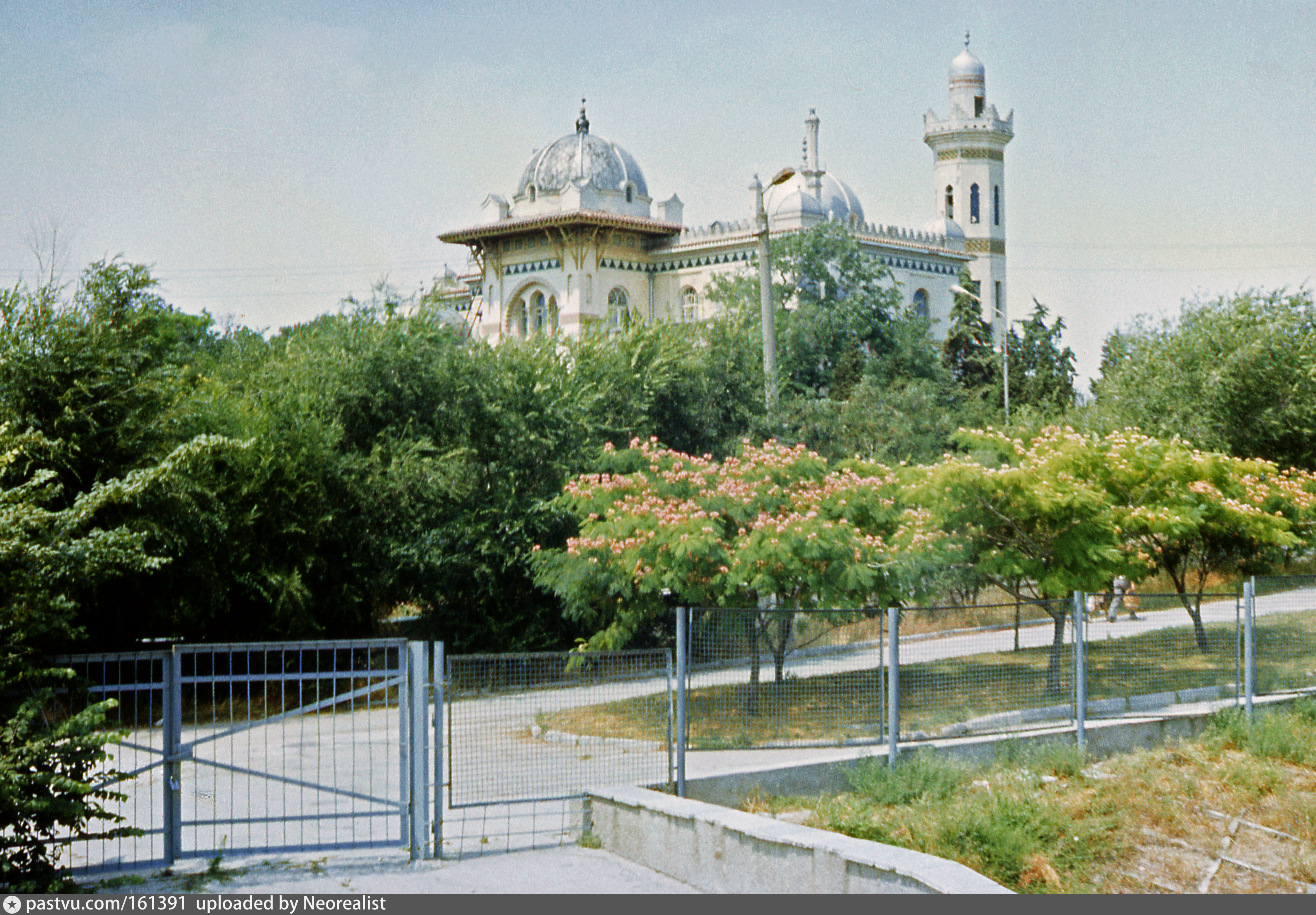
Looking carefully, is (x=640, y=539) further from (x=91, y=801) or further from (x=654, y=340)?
(x=654, y=340)

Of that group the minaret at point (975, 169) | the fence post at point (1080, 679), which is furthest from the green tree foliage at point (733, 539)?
the minaret at point (975, 169)

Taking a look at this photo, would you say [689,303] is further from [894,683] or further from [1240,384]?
[894,683]

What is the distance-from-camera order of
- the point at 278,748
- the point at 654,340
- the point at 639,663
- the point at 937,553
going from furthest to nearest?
the point at 654,340
the point at 937,553
the point at 278,748
the point at 639,663

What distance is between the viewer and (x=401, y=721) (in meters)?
9.48

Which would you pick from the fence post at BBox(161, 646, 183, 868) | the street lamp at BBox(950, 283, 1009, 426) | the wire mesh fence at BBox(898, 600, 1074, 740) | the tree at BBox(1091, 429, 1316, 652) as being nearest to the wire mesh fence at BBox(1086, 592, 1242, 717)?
the wire mesh fence at BBox(898, 600, 1074, 740)

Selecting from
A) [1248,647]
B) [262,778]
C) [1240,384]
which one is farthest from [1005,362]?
[262,778]

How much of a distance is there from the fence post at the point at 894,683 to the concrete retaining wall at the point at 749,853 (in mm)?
2349

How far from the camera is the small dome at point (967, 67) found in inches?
2425

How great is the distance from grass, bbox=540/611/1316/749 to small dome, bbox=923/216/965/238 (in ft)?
141

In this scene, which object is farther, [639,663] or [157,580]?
[157,580]

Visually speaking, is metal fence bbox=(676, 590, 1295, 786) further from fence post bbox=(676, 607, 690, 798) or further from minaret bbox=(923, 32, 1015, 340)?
minaret bbox=(923, 32, 1015, 340)

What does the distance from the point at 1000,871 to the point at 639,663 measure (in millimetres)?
3356

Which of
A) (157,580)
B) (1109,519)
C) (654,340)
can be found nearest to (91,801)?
(157,580)
